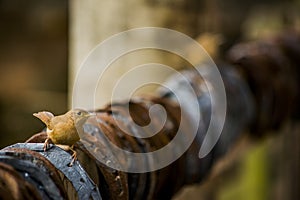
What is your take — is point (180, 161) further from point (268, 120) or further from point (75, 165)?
point (268, 120)


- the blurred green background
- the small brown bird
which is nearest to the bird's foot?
the small brown bird

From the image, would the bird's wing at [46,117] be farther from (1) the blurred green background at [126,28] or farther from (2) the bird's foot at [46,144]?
(1) the blurred green background at [126,28]

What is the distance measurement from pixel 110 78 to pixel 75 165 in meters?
0.84

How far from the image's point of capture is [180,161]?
3.10 feet

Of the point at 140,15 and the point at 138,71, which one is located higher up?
the point at 140,15

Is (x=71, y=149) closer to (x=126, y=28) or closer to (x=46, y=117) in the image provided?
(x=46, y=117)

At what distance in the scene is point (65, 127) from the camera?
0.67 m

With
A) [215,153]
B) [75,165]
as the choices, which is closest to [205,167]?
[215,153]

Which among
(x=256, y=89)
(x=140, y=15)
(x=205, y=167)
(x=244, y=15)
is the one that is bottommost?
(x=205, y=167)

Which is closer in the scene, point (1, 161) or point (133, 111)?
point (1, 161)

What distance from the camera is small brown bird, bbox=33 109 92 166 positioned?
2.18 feet

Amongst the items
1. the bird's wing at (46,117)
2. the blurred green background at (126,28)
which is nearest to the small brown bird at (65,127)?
the bird's wing at (46,117)

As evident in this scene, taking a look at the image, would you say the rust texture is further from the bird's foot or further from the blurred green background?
the blurred green background

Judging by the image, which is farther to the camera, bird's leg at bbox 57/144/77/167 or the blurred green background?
the blurred green background
